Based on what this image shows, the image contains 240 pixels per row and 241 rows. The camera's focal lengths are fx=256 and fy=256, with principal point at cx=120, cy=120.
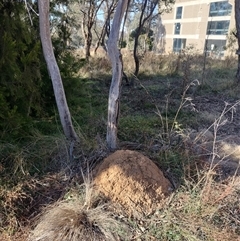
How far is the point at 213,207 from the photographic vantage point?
6.77ft

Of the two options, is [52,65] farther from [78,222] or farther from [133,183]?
[78,222]

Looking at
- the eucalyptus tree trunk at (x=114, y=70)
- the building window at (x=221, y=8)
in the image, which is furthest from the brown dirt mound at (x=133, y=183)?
the building window at (x=221, y=8)

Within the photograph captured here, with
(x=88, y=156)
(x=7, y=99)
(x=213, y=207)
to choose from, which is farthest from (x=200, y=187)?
(x=7, y=99)

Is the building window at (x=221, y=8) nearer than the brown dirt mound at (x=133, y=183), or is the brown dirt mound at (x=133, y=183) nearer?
the brown dirt mound at (x=133, y=183)

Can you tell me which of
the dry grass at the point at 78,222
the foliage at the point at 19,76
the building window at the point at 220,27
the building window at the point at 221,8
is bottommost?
the dry grass at the point at 78,222

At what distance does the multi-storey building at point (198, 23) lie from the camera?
914 inches

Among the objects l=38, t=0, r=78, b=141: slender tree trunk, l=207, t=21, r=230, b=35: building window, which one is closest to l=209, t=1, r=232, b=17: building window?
l=207, t=21, r=230, b=35: building window

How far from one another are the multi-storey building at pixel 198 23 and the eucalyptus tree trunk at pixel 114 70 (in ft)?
65.0

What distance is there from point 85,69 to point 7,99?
17.1 feet

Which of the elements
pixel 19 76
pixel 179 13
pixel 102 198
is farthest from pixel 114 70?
pixel 179 13

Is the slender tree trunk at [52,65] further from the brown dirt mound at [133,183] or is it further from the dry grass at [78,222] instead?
the dry grass at [78,222]

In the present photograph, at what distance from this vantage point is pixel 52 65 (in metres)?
2.70

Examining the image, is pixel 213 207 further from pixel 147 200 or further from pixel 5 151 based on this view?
pixel 5 151

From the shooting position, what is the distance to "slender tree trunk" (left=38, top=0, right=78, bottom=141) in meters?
2.47
